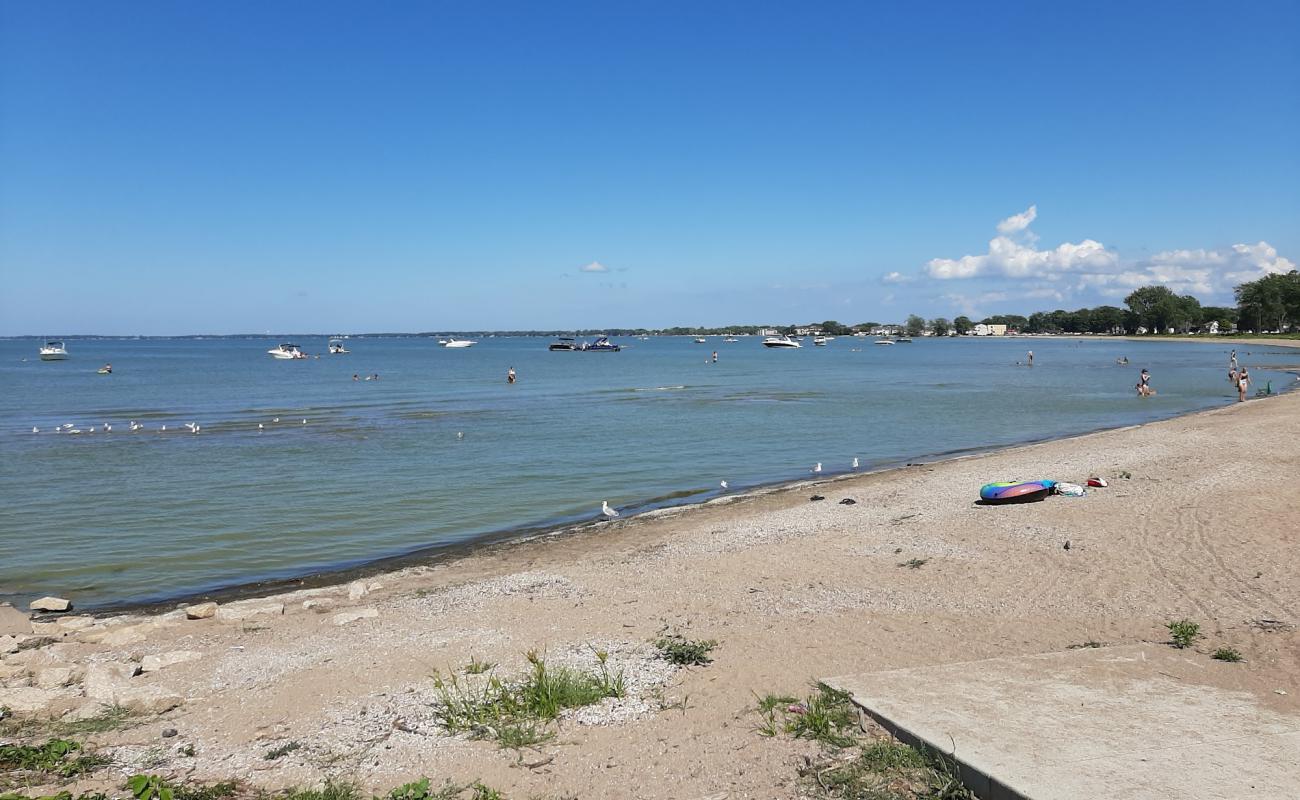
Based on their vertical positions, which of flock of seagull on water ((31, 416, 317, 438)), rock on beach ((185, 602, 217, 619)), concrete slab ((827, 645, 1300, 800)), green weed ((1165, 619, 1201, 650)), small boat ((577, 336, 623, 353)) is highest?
small boat ((577, 336, 623, 353))

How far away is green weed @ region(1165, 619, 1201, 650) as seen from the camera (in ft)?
28.1

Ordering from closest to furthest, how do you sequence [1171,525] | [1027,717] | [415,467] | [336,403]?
[1027,717] < [1171,525] < [415,467] < [336,403]

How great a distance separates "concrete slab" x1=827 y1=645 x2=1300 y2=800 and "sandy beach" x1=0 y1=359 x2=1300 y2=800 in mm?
641

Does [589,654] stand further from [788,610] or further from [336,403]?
Result: [336,403]

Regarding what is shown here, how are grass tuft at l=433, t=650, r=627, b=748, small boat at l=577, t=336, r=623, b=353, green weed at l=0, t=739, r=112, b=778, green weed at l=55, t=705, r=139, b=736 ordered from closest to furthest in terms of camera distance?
green weed at l=0, t=739, r=112, b=778 → grass tuft at l=433, t=650, r=627, b=748 → green weed at l=55, t=705, r=139, b=736 → small boat at l=577, t=336, r=623, b=353

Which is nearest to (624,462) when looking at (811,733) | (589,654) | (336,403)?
(589,654)

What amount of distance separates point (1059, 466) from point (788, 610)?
48.3ft

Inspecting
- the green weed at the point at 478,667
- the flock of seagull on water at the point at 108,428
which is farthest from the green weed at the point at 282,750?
the flock of seagull on water at the point at 108,428

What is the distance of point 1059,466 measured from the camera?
2234 centimetres

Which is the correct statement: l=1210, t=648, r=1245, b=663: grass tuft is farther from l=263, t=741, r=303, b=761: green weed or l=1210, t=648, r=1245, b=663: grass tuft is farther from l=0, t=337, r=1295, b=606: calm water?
l=0, t=337, r=1295, b=606: calm water

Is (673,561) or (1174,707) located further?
(673,561)

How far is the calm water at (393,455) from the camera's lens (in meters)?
17.4

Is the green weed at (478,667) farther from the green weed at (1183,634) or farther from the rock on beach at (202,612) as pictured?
the green weed at (1183,634)

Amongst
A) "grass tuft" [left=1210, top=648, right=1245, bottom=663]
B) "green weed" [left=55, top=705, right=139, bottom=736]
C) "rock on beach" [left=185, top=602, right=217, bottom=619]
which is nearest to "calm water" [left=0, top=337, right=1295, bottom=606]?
"rock on beach" [left=185, top=602, right=217, bottom=619]
